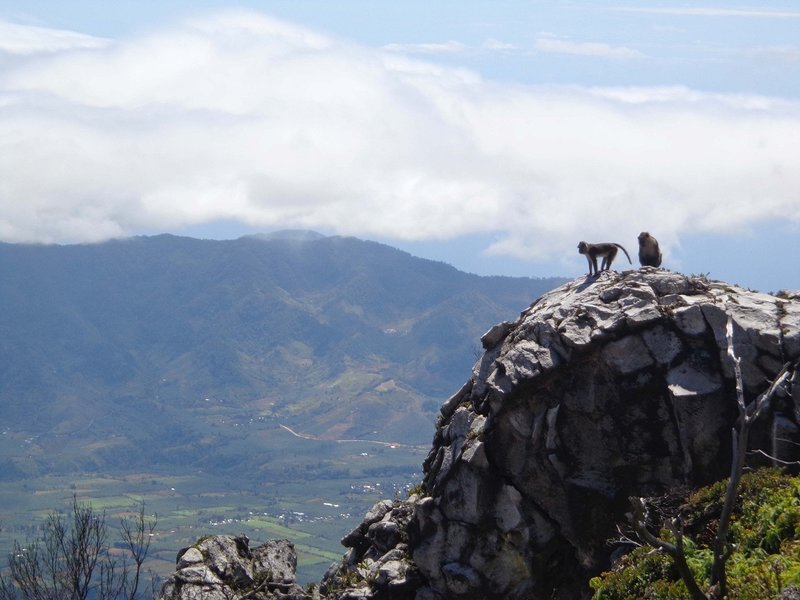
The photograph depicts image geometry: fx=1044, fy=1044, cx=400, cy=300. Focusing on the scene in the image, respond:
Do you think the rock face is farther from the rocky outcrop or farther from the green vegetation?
the green vegetation

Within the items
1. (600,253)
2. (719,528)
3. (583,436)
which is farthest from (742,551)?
(600,253)

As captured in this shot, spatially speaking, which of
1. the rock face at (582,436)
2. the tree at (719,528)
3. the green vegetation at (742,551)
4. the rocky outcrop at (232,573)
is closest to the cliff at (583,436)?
the rock face at (582,436)

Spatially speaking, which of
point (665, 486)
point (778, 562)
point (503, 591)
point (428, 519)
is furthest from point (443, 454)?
point (778, 562)

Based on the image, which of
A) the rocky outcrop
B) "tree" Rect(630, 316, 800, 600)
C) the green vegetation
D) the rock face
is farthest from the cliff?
"tree" Rect(630, 316, 800, 600)

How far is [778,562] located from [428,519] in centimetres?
1447

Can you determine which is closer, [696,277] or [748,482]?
[748,482]

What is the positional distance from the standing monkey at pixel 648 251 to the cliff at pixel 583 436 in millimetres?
3966

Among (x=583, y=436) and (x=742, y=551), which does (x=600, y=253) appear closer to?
(x=583, y=436)

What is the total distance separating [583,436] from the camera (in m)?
32.6

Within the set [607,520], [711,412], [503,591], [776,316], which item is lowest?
[503,591]

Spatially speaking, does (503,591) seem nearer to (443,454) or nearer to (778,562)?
(443,454)

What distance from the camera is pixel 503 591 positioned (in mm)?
31828

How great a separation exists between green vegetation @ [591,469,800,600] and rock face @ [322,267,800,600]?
402 cm

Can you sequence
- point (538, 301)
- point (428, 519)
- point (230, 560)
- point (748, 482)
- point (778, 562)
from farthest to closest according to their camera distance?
point (538, 301), point (230, 560), point (428, 519), point (748, 482), point (778, 562)
